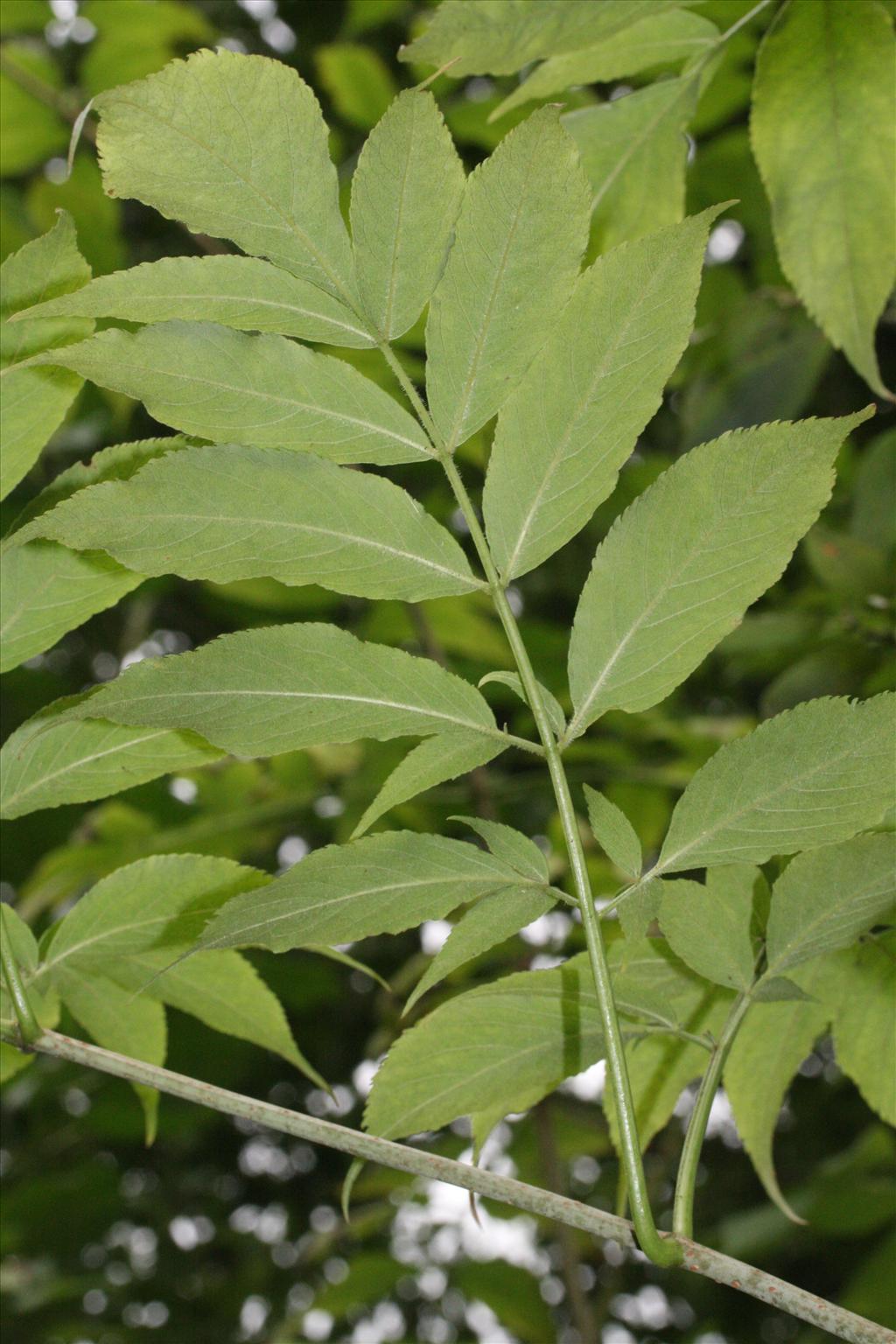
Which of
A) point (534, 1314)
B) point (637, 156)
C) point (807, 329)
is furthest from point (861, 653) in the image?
point (534, 1314)

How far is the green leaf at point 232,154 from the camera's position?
0.38m

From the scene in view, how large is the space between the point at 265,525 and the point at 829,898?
0.22 metres

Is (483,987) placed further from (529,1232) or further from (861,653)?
(529,1232)

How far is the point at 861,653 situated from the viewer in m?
0.91

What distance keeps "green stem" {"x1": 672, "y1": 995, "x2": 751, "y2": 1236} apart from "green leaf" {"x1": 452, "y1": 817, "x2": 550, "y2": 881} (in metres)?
0.08

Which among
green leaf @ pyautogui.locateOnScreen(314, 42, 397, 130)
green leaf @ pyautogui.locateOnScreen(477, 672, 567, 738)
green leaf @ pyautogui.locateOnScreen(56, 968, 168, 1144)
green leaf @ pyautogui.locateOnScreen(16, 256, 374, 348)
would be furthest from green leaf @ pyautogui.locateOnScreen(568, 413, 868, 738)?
green leaf @ pyautogui.locateOnScreen(314, 42, 397, 130)

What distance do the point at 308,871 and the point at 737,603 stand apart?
16 centimetres

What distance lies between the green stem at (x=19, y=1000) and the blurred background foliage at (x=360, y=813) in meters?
0.40

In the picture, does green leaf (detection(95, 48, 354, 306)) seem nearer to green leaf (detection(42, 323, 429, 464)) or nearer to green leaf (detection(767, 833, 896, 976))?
green leaf (detection(42, 323, 429, 464))

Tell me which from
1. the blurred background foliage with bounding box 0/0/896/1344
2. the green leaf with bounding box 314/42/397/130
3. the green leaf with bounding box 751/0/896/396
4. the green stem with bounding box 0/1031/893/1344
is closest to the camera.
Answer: the green stem with bounding box 0/1031/893/1344

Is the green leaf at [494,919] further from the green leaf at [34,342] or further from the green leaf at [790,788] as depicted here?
the green leaf at [34,342]

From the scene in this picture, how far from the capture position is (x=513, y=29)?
0.42 m

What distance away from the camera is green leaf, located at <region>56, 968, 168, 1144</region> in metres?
0.51

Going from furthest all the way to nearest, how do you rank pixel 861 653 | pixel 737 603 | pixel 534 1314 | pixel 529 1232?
pixel 529 1232, pixel 534 1314, pixel 861 653, pixel 737 603
